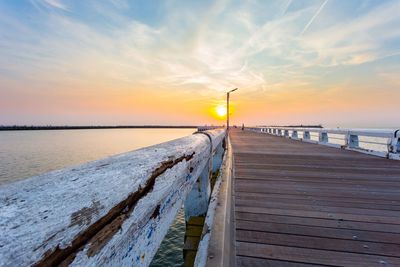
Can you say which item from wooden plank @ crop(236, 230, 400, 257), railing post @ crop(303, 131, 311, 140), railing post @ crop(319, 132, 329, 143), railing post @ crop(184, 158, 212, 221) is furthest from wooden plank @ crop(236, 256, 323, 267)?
railing post @ crop(303, 131, 311, 140)

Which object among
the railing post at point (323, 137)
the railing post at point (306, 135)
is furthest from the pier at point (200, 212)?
the railing post at point (306, 135)

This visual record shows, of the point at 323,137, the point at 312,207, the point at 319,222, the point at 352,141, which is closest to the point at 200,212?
the point at 312,207

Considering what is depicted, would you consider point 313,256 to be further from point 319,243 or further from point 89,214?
point 89,214

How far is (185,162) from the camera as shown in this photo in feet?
4.28

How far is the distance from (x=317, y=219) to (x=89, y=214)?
269 centimetres

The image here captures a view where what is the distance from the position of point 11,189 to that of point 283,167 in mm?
5416

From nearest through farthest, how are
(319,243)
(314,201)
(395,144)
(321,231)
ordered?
(319,243) < (321,231) < (314,201) < (395,144)

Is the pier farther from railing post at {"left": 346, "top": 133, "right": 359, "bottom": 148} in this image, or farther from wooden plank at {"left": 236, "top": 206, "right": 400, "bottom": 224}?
railing post at {"left": 346, "top": 133, "right": 359, "bottom": 148}

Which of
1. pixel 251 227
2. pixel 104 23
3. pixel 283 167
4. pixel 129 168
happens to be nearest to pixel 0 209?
pixel 129 168

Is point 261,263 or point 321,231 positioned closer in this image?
point 261,263

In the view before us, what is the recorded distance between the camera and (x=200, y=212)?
142 inches

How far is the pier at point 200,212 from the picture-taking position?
18.0 inches

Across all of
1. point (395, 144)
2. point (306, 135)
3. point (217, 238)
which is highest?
point (395, 144)

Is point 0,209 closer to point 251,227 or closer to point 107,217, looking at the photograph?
point 107,217
